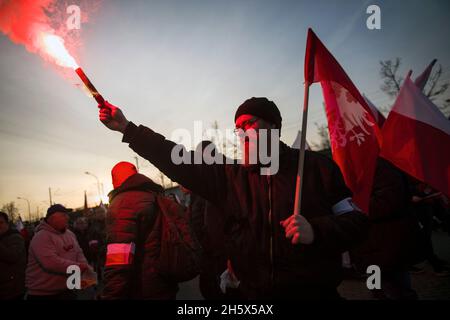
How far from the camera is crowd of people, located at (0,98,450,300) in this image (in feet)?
5.93

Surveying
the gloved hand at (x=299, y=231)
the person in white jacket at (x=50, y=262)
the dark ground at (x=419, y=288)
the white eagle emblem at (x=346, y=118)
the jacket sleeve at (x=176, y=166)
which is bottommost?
the dark ground at (x=419, y=288)

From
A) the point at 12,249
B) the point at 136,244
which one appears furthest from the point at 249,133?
the point at 12,249

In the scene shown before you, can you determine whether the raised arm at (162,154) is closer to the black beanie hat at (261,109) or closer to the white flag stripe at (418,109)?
the black beanie hat at (261,109)

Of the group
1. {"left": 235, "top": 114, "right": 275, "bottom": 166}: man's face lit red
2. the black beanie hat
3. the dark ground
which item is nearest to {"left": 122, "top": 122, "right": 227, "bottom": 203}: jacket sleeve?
{"left": 235, "top": 114, "right": 275, "bottom": 166}: man's face lit red

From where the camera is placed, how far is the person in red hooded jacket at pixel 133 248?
2.50 m

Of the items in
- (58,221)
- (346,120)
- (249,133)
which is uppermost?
(346,120)

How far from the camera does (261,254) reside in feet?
6.15

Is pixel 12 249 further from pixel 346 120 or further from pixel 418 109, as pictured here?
pixel 418 109

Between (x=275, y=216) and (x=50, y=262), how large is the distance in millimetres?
3682

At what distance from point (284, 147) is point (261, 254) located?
87 cm

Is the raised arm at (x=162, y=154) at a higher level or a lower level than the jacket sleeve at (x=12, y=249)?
higher

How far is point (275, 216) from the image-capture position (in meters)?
1.91

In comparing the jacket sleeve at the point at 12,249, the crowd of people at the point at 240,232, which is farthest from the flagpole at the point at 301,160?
the jacket sleeve at the point at 12,249
